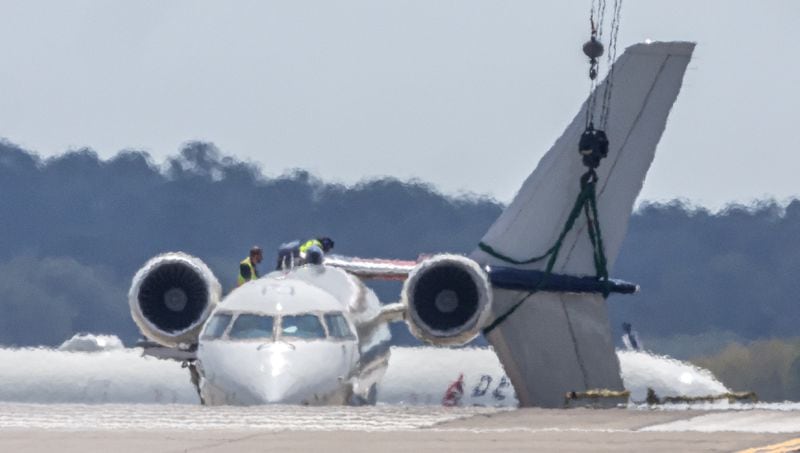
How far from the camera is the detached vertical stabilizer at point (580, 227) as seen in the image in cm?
3572

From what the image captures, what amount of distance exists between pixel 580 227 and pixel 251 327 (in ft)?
23.4

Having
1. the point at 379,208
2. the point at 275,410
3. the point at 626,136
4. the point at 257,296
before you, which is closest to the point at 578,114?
the point at 626,136

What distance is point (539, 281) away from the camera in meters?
35.9

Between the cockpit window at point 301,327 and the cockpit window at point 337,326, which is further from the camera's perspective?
the cockpit window at point 337,326

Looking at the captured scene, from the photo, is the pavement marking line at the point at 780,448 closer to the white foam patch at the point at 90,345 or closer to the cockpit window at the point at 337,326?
the cockpit window at the point at 337,326

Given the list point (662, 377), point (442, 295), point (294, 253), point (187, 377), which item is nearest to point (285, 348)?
point (442, 295)

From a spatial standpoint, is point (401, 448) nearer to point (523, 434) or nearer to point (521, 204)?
point (523, 434)

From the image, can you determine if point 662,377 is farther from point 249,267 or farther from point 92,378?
point 92,378

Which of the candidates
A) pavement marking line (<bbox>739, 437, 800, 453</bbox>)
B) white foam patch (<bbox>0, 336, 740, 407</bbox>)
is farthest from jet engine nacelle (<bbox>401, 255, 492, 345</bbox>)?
pavement marking line (<bbox>739, 437, 800, 453</bbox>)

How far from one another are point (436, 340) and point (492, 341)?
7.32ft

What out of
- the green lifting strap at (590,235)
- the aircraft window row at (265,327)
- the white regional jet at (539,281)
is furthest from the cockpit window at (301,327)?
the green lifting strap at (590,235)

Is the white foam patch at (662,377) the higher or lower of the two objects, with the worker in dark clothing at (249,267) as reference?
lower

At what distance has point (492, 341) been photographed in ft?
120

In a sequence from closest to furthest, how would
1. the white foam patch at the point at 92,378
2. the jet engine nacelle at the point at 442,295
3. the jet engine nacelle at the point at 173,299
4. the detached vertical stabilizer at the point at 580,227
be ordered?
the jet engine nacelle at the point at 442,295
the jet engine nacelle at the point at 173,299
the detached vertical stabilizer at the point at 580,227
the white foam patch at the point at 92,378
